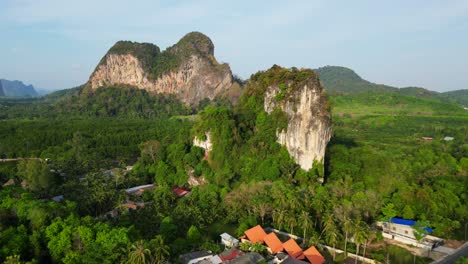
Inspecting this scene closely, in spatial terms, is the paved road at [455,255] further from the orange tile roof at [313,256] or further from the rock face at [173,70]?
the rock face at [173,70]

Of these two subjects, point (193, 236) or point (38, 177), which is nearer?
point (193, 236)

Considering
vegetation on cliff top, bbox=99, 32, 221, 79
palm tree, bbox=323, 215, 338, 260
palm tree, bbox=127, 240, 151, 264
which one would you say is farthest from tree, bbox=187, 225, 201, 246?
vegetation on cliff top, bbox=99, 32, 221, 79

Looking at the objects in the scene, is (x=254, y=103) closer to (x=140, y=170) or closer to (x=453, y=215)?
(x=140, y=170)

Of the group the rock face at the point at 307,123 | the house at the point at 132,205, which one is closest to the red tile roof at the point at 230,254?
the house at the point at 132,205

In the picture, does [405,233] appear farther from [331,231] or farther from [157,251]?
[157,251]

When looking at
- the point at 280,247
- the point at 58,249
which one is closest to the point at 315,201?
the point at 280,247

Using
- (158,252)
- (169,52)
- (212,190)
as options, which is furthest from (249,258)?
(169,52)
